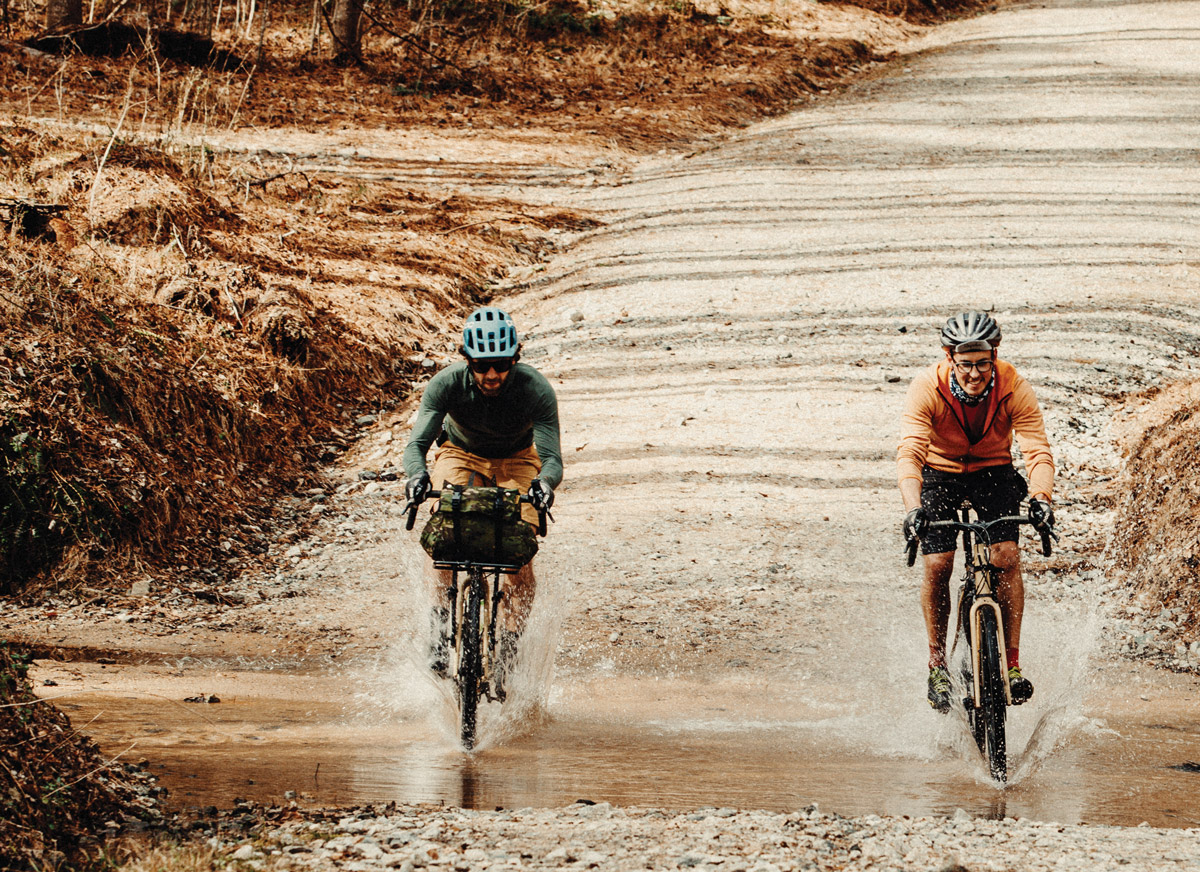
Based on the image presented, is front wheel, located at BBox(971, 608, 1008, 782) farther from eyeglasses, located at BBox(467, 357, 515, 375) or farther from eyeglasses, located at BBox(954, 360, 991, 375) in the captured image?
eyeglasses, located at BBox(467, 357, 515, 375)

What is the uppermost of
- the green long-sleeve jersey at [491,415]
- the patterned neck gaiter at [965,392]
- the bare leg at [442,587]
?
the patterned neck gaiter at [965,392]

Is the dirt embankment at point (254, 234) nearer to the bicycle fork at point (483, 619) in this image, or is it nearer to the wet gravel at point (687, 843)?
the bicycle fork at point (483, 619)

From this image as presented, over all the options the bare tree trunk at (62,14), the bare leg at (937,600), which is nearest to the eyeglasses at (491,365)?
the bare leg at (937,600)

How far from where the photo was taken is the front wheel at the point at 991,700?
5.32m

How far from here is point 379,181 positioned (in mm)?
16906

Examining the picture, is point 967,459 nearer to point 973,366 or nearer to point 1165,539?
point 973,366

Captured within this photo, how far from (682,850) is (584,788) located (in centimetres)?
105

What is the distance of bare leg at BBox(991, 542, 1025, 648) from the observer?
555 cm

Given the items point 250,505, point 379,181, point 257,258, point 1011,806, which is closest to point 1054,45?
point 379,181

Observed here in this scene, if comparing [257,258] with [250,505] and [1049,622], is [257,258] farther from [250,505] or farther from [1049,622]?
[1049,622]

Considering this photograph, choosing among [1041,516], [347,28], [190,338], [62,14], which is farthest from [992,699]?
[347,28]

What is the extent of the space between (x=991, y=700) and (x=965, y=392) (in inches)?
57.5

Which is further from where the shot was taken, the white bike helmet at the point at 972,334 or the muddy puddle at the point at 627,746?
the white bike helmet at the point at 972,334

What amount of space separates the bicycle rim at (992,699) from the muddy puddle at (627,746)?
5.2 inches
